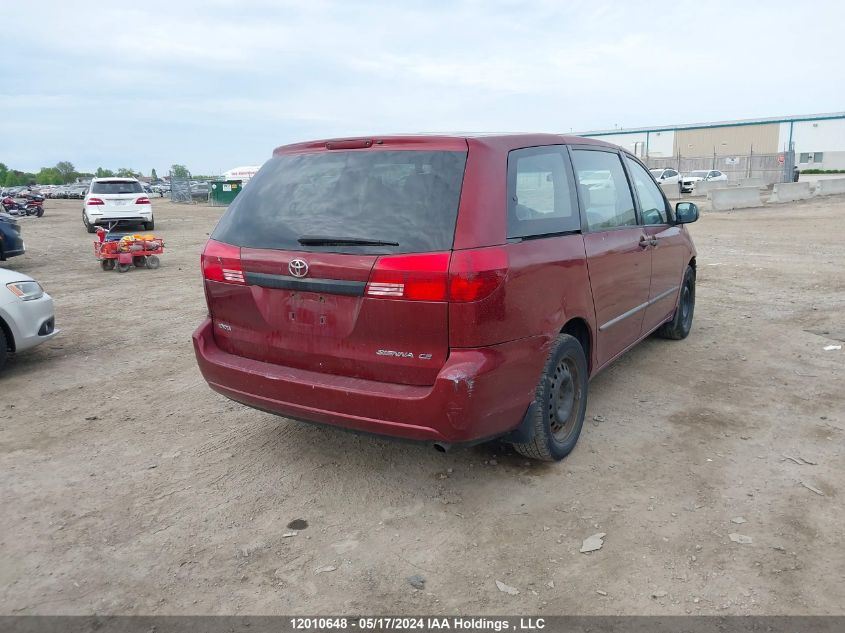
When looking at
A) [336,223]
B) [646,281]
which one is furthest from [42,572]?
[646,281]

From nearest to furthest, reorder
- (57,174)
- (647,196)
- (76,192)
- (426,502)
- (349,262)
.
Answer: (349,262) → (426,502) → (647,196) → (76,192) → (57,174)

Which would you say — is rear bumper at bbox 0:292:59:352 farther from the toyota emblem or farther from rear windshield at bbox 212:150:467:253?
the toyota emblem

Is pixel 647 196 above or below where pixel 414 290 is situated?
above

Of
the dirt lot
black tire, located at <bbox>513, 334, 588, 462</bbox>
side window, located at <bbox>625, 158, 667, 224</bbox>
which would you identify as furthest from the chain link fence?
black tire, located at <bbox>513, 334, 588, 462</bbox>

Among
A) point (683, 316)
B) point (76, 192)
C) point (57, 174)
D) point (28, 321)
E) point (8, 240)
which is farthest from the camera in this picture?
point (57, 174)

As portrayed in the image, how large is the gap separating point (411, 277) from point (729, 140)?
238 ft

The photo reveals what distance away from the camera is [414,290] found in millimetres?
3068

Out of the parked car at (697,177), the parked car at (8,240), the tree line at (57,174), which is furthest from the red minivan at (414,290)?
the tree line at (57,174)

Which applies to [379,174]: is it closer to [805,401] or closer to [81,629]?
[81,629]

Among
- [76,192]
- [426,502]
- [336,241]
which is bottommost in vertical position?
[426,502]

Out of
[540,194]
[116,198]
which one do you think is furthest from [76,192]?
[540,194]

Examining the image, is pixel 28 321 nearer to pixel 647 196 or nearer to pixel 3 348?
pixel 3 348

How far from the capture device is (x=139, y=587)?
2879 mm

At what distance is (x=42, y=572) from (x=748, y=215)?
22.2 metres
